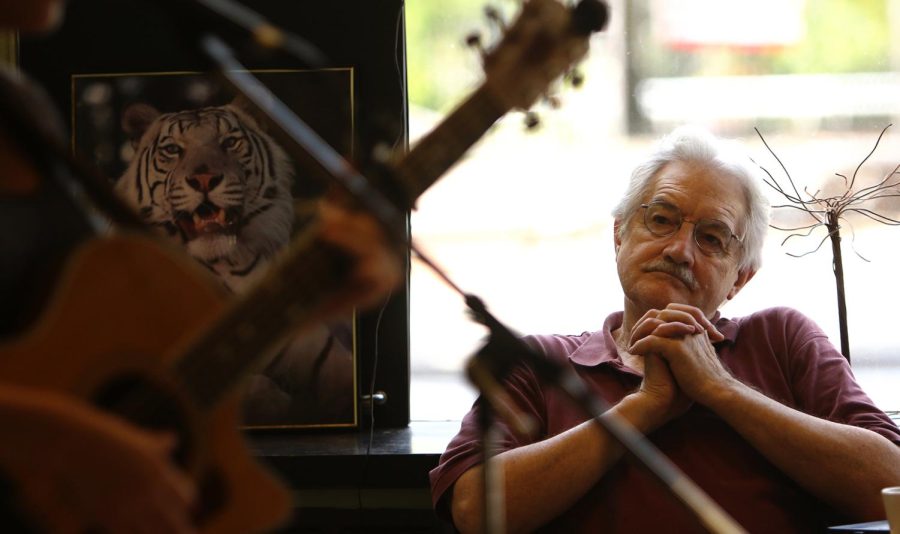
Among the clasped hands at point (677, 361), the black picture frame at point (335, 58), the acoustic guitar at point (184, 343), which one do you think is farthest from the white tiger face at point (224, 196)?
the acoustic guitar at point (184, 343)

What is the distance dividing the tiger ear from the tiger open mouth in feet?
0.94

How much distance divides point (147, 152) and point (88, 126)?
21 centimetres

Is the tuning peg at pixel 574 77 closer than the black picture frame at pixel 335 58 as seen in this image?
Yes

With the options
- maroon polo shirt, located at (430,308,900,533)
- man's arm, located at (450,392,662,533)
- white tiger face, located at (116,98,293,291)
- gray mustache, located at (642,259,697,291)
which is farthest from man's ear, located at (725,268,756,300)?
white tiger face, located at (116,98,293,291)

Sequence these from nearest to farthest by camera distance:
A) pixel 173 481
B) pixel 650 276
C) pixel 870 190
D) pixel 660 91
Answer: pixel 173 481
pixel 650 276
pixel 870 190
pixel 660 91

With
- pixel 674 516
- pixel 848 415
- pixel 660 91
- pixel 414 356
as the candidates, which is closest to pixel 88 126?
pixel 414 356

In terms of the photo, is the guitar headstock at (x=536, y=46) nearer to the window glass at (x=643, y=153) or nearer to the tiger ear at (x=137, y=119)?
the window glass at (x=643, y=153)

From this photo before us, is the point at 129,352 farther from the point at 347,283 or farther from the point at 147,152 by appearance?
the point at 147,152

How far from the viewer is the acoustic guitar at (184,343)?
104 cm

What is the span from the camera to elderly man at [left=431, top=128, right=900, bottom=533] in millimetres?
2189

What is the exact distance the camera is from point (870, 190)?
3.00 metres

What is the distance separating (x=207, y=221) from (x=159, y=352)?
2056 millimetres

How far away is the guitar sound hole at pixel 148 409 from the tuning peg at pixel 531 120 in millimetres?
549

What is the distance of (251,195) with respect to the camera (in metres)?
3.07
